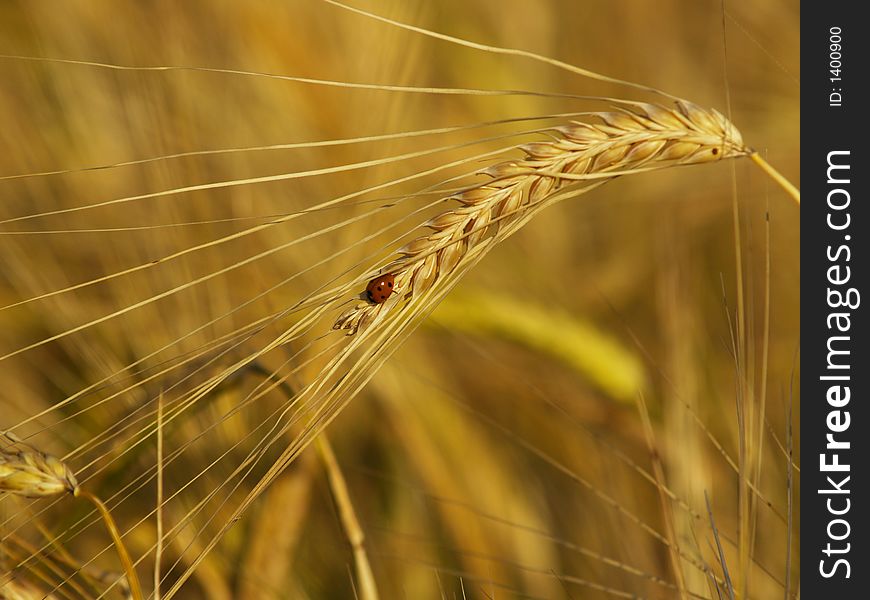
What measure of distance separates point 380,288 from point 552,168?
17 centimetres

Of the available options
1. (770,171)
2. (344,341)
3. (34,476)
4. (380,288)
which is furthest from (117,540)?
(770,171)

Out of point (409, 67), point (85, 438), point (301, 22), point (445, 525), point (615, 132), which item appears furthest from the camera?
point (301, 22)

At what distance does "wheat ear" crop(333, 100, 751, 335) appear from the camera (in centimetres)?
56

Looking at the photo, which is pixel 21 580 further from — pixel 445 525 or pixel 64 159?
pixel 64 159

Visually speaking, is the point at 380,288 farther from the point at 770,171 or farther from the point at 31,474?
the point at 770,171

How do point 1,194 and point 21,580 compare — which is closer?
point 21,580

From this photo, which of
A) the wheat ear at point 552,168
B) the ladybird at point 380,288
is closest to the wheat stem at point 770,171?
the wheat ear at point 552,168

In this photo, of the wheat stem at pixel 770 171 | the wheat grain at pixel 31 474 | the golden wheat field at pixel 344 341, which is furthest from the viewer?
the golden wheat field at pixel 344 341

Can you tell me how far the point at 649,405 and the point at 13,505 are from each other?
87 cm

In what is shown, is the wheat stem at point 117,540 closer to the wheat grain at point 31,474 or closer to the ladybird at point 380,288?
the wheat grain at point 31,474

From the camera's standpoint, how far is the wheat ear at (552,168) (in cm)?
56

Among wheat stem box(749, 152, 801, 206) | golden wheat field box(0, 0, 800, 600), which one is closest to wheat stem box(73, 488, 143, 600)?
golden wheat field box(0, 0, 800, 600)

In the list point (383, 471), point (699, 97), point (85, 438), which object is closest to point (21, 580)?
point (85, 438)

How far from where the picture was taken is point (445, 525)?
105cm
